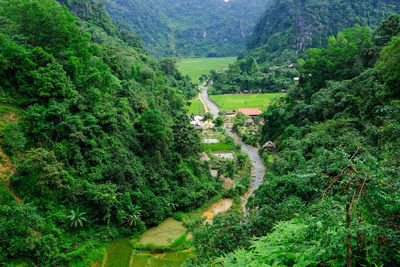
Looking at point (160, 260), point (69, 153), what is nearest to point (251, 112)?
point (160, 260)

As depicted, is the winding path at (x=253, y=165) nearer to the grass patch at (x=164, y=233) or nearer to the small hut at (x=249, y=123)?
the small hut at (x=249, y=123)

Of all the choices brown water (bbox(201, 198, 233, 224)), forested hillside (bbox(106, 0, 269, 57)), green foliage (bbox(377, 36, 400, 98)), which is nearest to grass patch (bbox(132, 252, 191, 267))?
brown water (bbox(201, 198, 233, 224))

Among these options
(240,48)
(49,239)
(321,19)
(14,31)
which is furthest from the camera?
(240,48)

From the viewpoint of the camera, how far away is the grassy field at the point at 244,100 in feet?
158

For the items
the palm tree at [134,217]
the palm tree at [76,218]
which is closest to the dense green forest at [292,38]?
the palm tree at [134,217]

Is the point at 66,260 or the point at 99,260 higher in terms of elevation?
the point at 66,260

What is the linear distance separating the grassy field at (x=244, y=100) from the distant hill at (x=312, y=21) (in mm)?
26555

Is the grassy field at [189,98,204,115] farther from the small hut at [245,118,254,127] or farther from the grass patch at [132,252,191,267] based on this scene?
the grass patch at [132,252,191,267]

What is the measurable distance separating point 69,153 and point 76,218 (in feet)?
12.4

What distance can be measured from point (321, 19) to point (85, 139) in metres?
80.1

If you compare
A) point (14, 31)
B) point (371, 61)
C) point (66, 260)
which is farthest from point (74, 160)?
point (371, 61)

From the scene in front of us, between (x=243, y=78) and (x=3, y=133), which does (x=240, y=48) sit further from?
(x=3, y=133)

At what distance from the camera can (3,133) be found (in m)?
13.1

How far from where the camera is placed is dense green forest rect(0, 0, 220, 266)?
41.8 ft
